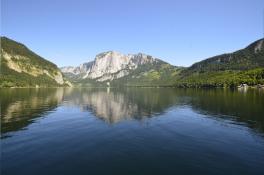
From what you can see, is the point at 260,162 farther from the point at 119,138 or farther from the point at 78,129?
the point at 78,129

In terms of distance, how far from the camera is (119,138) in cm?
4853

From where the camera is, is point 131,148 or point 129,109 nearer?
point 131,148

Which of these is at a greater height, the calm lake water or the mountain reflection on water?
the mountain reflection on water

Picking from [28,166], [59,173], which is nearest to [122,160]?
[59,173]

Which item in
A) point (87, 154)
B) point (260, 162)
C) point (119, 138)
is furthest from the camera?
point (119, 138)

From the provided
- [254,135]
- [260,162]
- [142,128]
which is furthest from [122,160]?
[254,135]

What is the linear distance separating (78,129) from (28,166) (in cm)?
2583

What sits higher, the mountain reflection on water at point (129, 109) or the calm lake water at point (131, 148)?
the mountain reflection on water at point (129, 109)

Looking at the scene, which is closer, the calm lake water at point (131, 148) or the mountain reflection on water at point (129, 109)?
the calm lake water at point (131, 148)

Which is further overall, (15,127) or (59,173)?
(15,127)

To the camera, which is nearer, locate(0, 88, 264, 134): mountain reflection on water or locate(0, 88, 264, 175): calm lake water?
locate(0, 88, 264, 175): calm lake water

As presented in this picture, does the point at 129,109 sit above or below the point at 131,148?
above

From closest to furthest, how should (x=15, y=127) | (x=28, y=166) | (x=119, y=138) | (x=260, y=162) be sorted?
(x=28, y=166), (x=260, y=162), (x=119, y=138), (x=15, y=127)

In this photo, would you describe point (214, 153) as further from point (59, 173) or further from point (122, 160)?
point (59, 173)
